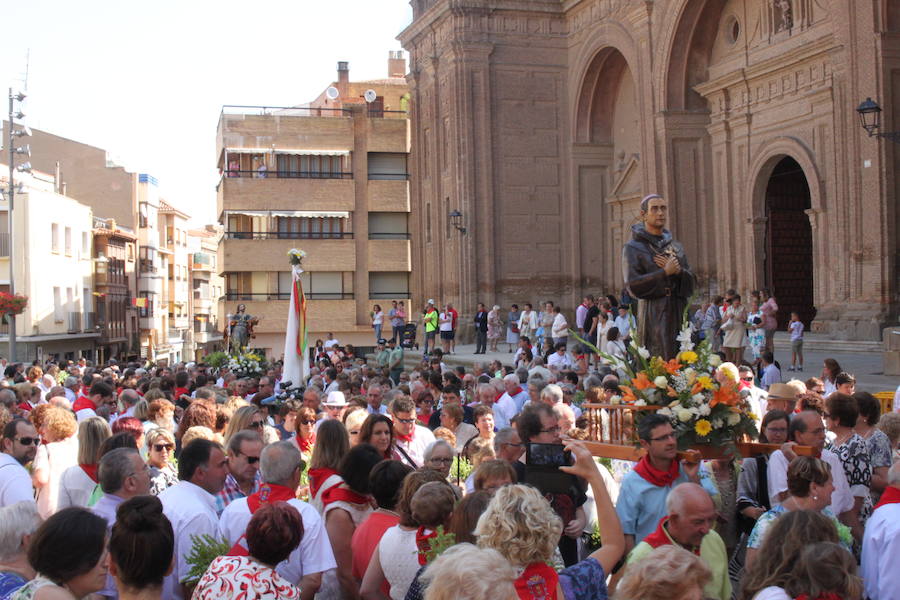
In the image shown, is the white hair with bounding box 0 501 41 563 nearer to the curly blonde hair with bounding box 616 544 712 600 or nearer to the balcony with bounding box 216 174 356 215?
the curly blonde hair with bounding box 616 544 712 600

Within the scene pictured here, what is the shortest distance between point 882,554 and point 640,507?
1276 millimetres

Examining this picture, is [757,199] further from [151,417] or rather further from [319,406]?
[151,417]

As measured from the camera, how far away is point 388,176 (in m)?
48.6

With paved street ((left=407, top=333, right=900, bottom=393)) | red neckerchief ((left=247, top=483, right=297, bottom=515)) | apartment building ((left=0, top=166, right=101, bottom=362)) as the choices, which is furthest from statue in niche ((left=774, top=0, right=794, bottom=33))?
apartment building ((left=0, top=166, right=101, bottom=362))

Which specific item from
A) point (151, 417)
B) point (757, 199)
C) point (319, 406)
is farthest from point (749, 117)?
point (151, 417)

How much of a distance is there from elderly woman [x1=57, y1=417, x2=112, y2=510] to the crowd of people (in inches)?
0.6

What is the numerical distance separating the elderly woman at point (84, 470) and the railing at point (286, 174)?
4039 cm

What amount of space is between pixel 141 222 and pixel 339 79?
21.1 meters

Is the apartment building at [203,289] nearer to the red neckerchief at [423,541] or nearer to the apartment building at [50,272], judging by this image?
the apartment building at [50,272]

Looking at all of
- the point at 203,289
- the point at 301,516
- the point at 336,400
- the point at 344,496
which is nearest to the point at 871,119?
the point at 336,400

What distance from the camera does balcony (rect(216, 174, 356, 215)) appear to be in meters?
46.7

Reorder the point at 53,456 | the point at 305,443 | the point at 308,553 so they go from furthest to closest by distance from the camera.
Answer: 1. the point at 305,443
2. the point at 53,456
3. the point at 308,553

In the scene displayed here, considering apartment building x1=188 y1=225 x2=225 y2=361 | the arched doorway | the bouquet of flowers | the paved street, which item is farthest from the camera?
apartment building x1=188 y1=225 x2=225 y2=361

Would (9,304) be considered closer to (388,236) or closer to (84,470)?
(388,236)
